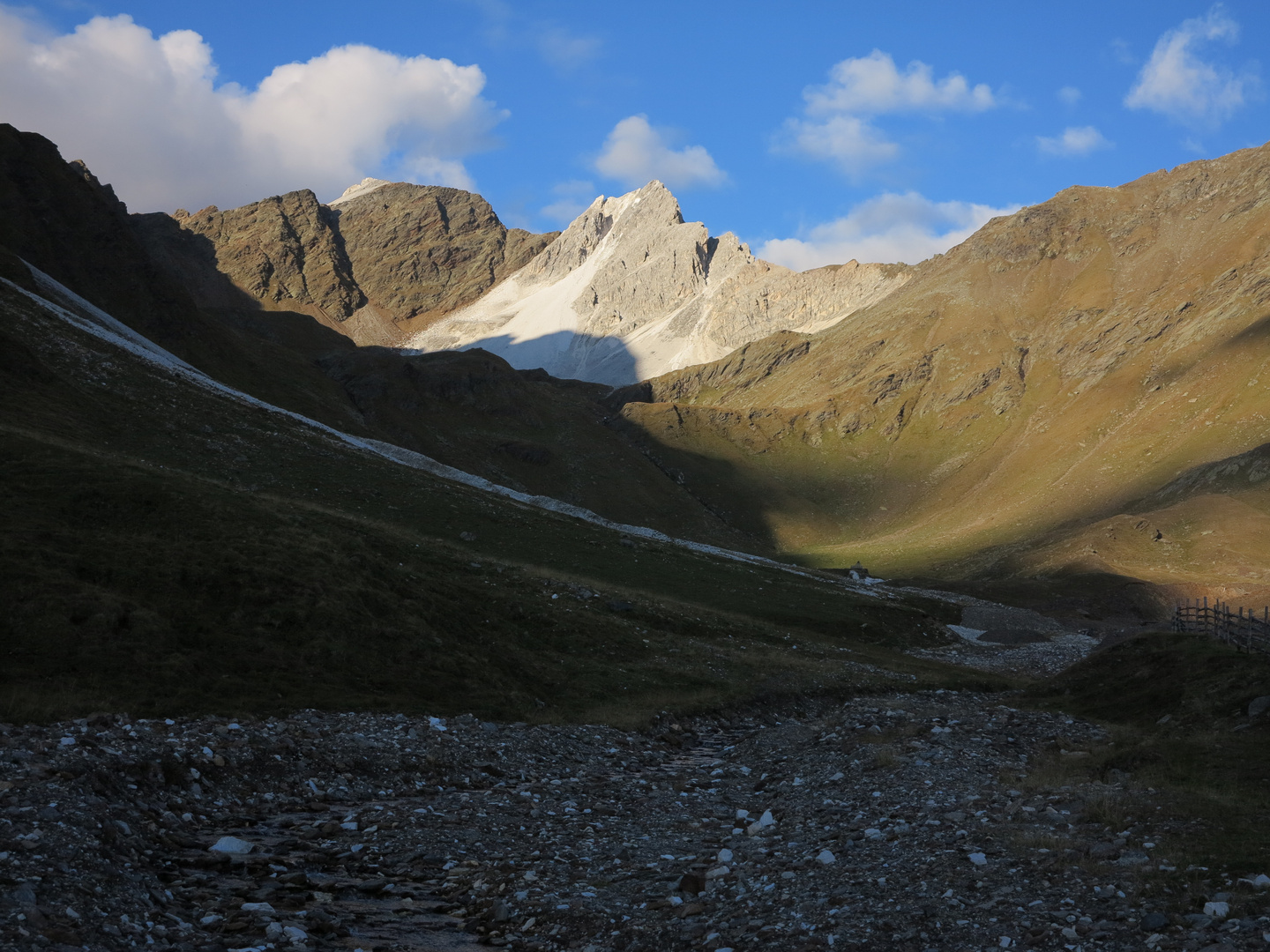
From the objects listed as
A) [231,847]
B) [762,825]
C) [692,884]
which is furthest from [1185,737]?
[231,847]

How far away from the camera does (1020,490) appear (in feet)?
568

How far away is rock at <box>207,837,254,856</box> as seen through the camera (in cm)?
1597

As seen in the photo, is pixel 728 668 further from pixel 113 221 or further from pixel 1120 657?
pixel 113 221

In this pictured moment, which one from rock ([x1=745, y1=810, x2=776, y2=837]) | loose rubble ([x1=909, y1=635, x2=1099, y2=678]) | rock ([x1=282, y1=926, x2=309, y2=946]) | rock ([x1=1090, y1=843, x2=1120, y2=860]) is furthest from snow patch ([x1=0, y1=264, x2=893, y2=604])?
rock ([x1=282, y1=926, x2=309, y2=946])

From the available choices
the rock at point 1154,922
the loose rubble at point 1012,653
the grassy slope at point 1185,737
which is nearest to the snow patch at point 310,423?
the loose rubble at point 1012,653

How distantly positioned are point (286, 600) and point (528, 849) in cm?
1527

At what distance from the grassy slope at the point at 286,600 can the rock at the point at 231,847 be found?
264 inches

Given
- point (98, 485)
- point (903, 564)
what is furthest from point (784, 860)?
point (903, 564)

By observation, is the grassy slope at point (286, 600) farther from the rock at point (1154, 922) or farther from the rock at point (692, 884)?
the rock at point (1154, 922)

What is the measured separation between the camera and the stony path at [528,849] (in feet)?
41.2

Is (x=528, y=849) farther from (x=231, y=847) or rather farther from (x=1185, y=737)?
(x=1185, y=737)

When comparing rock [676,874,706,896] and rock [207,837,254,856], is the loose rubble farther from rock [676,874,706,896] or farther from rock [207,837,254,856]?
rock [207,837,254,856]

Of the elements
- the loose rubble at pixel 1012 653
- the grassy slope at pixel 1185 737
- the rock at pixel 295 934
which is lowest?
Result: the rock at pixel 295 934

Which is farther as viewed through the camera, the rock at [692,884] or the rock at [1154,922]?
the rock at [692,884]
